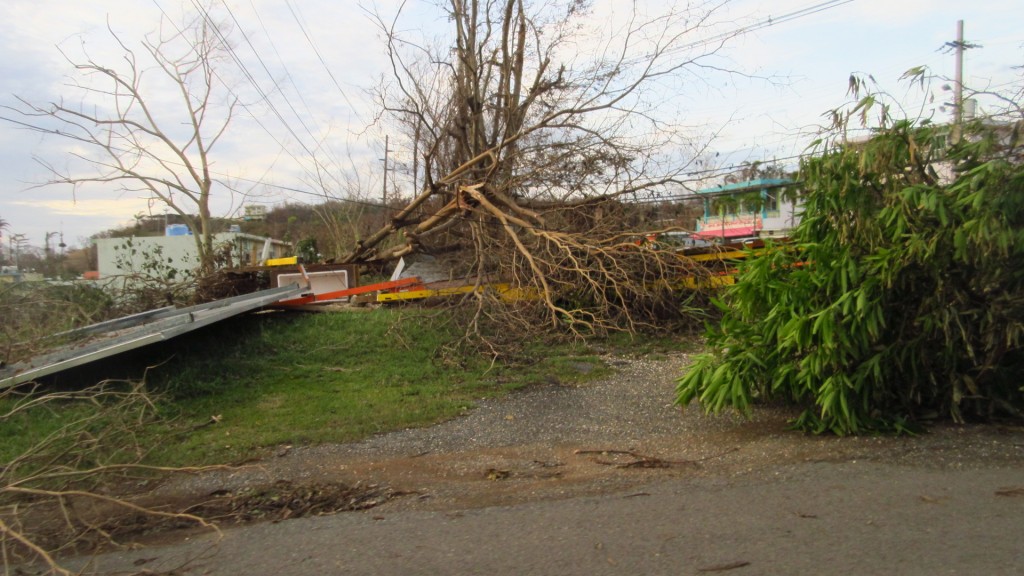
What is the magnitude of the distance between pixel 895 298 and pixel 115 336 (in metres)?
9.59

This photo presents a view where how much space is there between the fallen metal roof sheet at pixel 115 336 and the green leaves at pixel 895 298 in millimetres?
6414

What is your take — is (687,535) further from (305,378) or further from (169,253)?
(169,253)

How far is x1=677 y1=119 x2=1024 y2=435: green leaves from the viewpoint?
19.6 ft

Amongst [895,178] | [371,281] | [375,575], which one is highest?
[895,178]

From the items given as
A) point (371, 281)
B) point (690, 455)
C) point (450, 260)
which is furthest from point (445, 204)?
point (690, 455)

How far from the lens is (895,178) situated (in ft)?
21.3

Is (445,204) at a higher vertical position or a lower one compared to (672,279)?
higher

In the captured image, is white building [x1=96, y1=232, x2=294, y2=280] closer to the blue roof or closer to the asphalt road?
the blue roof

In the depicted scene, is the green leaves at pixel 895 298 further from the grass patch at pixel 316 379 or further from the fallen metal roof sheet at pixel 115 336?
the fallen metal roof sheet at pixel 115 336

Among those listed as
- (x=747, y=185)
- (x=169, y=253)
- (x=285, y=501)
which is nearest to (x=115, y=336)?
(x=285, y=501)

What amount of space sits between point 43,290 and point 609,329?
848 cm

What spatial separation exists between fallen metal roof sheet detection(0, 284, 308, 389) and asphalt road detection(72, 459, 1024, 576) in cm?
404

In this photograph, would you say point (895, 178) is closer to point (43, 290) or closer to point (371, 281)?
point (43, 290)

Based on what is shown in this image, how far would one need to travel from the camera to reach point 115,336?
400 inches
